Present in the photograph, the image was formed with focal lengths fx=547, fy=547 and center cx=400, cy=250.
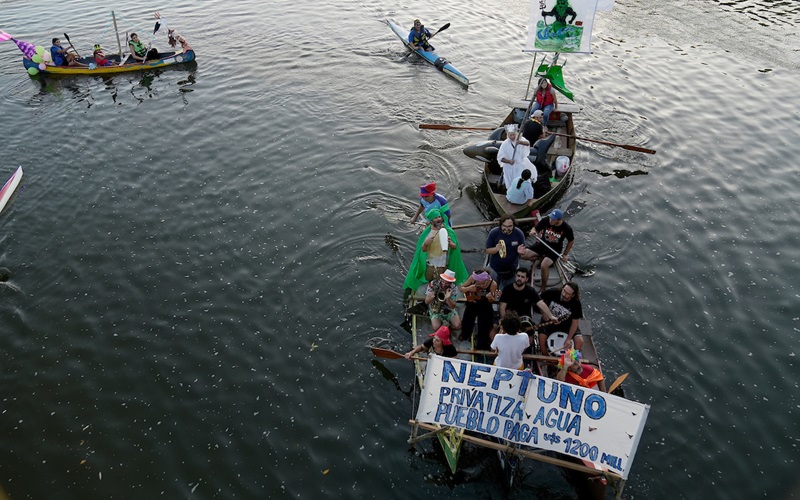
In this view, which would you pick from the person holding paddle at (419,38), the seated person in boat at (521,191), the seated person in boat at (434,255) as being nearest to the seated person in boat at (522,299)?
the seated person in boat at (434,255)

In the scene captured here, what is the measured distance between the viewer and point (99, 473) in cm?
1180

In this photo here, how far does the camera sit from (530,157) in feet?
63.9

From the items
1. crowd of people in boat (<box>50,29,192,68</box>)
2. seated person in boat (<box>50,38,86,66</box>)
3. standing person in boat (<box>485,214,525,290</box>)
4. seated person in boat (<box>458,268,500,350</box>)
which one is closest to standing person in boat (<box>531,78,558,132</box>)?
standing person in boat (<box>485,214,525,290</box>)

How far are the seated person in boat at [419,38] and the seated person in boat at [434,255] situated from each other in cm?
1897

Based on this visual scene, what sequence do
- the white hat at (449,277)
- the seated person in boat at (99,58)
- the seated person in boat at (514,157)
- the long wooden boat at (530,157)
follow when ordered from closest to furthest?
the white hat at (449,277)
the long wooden boat at (530,157)
the seated person in boat at (514,157)
the seated person in boat at (99,58)

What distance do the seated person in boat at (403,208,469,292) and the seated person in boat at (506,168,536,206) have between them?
3998 millimetres

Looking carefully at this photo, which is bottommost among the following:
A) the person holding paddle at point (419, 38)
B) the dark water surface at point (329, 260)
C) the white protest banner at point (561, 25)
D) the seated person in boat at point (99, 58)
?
the dark water surface at point (329, 260)

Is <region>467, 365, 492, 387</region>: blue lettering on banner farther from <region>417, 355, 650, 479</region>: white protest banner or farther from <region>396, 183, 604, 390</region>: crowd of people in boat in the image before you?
<region>396, 183, 604, 390</region>: crowd of people in boat

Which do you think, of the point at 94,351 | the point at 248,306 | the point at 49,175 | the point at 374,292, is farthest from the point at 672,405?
the point at 49,175

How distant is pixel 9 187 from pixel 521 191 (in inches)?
721

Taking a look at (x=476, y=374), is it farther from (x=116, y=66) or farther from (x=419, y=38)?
(x=116, y=66)

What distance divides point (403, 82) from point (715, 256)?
17.5 meters

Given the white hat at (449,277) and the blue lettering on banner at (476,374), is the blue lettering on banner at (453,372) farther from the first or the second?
the white hat at (449,277)

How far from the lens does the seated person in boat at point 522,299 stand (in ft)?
41.1
